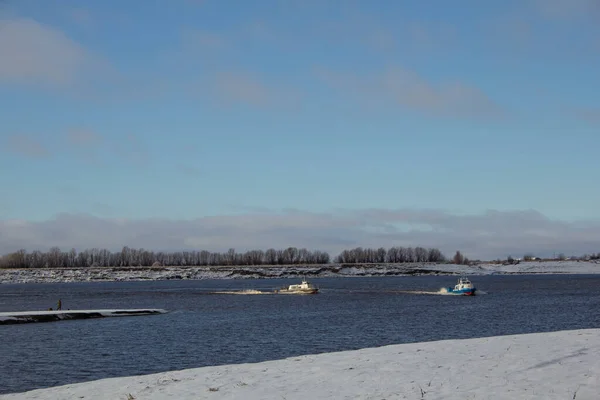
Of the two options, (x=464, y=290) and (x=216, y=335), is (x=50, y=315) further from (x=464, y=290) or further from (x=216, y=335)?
(x=464, y=290)

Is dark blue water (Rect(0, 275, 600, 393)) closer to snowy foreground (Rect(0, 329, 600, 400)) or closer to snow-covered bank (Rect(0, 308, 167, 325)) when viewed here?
snow-covered bank (Rect(0, 308, 167, 325))

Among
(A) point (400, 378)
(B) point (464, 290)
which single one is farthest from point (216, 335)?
(B) point (464, 290)

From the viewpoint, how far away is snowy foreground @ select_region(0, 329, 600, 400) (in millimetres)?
17578

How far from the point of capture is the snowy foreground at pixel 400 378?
1758 cm

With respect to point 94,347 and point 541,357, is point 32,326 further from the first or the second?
point 541,357

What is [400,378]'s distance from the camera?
19.7 metres

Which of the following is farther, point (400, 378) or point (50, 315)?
point (50, 315)

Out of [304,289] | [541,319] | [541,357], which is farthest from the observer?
[304,289]

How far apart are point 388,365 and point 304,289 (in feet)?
367

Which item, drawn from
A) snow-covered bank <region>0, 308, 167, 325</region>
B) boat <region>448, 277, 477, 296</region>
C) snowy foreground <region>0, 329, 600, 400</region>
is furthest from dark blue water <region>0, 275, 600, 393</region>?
boat <region>448, 277, 477, 296</region>

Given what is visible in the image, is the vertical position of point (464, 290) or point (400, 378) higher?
point (400, 378)

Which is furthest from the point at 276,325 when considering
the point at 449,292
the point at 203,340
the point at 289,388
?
the point at 449,292

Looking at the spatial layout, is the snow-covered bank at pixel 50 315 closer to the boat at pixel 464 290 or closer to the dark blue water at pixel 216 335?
the dark blue water at pixel 216 335

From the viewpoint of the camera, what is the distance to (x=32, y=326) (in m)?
57.6
